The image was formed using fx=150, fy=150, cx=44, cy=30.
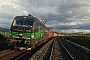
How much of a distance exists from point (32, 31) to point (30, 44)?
127 centimetres

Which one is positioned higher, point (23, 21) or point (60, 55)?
point (23, 21)

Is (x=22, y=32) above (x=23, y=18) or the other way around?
the other way around

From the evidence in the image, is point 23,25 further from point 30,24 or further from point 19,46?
point 19,46

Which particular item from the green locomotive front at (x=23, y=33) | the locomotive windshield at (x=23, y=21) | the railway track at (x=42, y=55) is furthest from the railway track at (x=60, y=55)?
the locomotive windshield at (x=23, y=21)

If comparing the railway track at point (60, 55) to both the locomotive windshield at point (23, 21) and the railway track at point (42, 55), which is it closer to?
the railway track at point (42, 55)

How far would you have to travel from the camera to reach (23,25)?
574 inches

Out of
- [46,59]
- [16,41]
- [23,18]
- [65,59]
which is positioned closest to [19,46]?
[16,41]

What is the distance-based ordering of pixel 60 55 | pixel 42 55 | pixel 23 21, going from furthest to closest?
pixel 23 21
pixel 60 55
pixel 42 55

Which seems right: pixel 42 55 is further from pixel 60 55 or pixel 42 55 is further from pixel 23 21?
pixel 23 21

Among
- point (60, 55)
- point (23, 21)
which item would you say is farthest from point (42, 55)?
point (23, 21)

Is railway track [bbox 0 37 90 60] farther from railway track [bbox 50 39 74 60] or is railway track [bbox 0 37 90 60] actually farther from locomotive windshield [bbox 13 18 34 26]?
locomotive windshield [bbox 13 18 34 26]

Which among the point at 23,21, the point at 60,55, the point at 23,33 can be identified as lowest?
the point at 60,55

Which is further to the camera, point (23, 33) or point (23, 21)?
point (23, 21)

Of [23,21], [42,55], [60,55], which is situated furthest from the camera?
[23,21]
